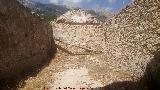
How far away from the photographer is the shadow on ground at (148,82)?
11.7 m

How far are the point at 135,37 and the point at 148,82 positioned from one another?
330cm

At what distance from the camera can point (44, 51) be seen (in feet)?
59.0

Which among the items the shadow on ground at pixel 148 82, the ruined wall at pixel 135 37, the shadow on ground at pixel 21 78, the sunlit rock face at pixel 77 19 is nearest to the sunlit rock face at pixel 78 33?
the sunlit rock face at pixel 77 19

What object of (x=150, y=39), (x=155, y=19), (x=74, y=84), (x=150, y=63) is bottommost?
(x=74, y=84)

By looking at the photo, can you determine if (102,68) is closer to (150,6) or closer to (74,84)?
(74,84)

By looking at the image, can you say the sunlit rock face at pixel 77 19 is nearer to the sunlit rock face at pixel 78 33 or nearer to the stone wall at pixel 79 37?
the sunlit rock face at pixel 78 33

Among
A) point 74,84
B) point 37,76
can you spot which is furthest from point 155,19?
point 37,76

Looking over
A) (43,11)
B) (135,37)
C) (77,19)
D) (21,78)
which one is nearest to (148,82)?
(135,37)

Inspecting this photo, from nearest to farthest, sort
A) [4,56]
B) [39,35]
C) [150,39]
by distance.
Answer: [4,56] < [150,39] < [39,35]

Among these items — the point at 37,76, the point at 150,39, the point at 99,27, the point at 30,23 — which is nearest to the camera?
the point at 150,39

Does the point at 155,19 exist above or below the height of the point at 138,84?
above

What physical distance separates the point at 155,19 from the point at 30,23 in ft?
20.0

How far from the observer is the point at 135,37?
49.5 ft

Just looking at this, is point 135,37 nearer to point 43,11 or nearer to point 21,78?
point 21,78
